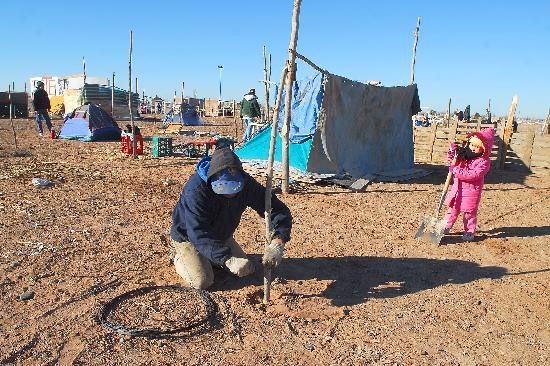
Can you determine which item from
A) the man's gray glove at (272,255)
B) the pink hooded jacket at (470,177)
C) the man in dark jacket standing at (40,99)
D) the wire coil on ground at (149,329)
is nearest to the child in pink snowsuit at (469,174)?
the pink hooded jacket at (470,177)

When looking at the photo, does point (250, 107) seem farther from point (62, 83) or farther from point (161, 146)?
point (62, 83)

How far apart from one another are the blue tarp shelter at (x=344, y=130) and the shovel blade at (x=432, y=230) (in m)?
3.53

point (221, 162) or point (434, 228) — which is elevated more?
point (221, 162)

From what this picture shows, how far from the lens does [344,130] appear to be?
958 cm

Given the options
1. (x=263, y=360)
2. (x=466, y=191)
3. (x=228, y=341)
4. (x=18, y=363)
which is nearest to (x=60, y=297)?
(x=18, y=363)

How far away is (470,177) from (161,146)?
837cm

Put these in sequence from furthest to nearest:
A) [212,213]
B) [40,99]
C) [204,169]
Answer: [40,99]
[212,213]
[204,169]

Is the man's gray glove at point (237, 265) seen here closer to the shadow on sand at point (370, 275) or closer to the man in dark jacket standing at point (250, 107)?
the shadow on sand at point (370, 275)

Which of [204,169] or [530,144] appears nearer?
[204,169]

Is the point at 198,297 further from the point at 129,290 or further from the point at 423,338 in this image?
the point at 423,338

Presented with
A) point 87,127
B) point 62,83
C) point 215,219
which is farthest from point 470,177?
point 62,83

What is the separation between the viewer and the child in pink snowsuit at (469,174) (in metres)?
5.44

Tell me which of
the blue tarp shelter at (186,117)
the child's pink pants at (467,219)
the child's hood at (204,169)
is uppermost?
the blue tarp shelter at (186,117)

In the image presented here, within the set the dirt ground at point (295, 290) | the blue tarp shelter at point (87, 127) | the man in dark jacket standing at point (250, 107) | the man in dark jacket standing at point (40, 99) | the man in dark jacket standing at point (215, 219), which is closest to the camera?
the dirt ground at point (295, 290)
